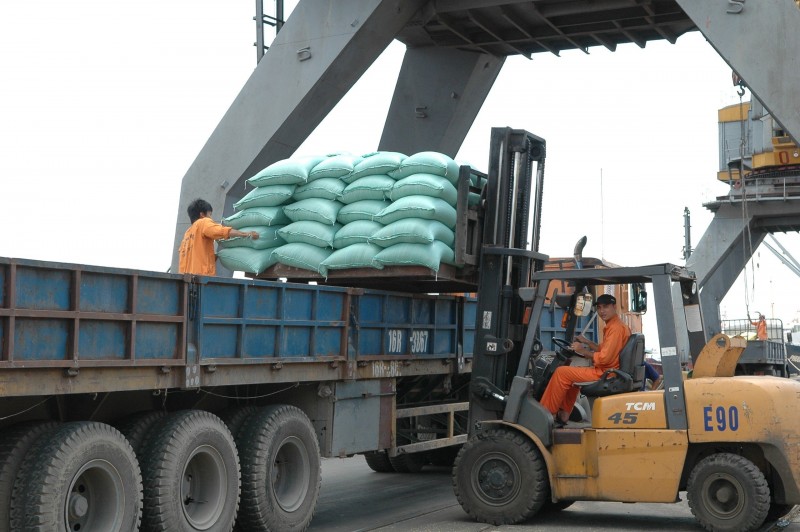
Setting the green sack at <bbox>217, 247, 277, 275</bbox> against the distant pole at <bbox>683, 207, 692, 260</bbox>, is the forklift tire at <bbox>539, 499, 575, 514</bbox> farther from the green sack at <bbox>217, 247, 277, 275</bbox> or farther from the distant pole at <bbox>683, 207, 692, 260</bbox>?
the distant pole at <bbox>683, 207, 692, 260</bbox>

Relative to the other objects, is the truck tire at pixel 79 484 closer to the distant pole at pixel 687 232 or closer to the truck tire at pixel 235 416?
the truck tire at pixel 235 416

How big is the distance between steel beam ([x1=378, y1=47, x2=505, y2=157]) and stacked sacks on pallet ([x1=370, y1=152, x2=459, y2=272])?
8.10m

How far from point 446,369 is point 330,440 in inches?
88.1

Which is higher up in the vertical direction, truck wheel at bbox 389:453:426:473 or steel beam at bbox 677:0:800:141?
steel beam at bbox 677:0:800:141

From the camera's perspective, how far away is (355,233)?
9.52 metres

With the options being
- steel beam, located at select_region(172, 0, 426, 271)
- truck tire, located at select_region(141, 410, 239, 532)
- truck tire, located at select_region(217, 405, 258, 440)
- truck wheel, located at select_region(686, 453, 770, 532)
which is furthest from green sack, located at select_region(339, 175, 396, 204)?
steel beam, located at select_region(172, 0, 426, 271)

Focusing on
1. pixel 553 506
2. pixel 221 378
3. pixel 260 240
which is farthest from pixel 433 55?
pixel 221 378

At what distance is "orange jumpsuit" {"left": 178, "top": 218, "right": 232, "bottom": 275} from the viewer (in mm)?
9398

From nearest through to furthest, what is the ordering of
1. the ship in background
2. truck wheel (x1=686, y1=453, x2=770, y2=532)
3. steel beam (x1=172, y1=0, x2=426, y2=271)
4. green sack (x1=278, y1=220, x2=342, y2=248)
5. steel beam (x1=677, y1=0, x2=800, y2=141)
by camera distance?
truck wheel (x1=686, y1=453, x2=770, y2=532), green sack (x1=278, y1=220, x2=342, y2=248), steel beam (x1=677, y1=0, x2=800, y2=141), steel beam (x1=172, y1=0, x2=426, y2=271), the ship in background

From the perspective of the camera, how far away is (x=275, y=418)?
8.01 metres

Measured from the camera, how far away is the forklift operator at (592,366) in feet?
27.8

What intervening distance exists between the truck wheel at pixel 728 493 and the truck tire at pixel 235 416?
3.42 m

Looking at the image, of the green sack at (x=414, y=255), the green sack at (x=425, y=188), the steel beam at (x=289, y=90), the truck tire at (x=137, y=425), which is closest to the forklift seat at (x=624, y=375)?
the green sack at (x=414, y=255)

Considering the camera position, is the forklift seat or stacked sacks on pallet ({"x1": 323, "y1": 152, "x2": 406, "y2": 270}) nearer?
the forklift seat
